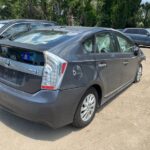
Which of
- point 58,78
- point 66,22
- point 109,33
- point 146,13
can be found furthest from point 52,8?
point 58,78

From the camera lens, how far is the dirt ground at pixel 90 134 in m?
3.81

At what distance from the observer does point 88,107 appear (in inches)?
170

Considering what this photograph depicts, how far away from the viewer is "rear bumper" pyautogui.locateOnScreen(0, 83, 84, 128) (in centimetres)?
359

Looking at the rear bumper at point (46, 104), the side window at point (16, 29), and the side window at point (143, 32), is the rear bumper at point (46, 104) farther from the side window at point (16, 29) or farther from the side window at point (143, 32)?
the side window at point (143, 32)

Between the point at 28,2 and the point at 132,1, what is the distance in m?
10.8

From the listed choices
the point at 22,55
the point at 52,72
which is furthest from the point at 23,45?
the point at 52,72

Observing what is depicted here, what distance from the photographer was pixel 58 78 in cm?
359

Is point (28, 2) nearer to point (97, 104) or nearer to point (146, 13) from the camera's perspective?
point (146, 13)

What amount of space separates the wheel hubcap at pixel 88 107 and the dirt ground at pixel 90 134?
18 cm

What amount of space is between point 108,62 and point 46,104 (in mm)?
1601

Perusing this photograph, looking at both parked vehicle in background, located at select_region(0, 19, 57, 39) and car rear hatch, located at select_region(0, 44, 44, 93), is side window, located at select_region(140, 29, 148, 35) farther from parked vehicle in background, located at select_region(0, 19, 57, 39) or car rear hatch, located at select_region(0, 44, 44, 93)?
car rear hatch, located at select_region(0, 44, 44, 93)

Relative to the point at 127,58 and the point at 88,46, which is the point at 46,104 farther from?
the point at 127,58

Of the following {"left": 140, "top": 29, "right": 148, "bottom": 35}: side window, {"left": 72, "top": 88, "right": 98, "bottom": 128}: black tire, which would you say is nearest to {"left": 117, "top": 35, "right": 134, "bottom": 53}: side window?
{"left": 72, "top": 88, "right": 98, "bottom": 128}: black tire

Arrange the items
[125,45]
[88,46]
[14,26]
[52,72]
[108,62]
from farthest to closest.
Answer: [14,26]
[125,45]
[108,62]
[88,46]
[52,72]
